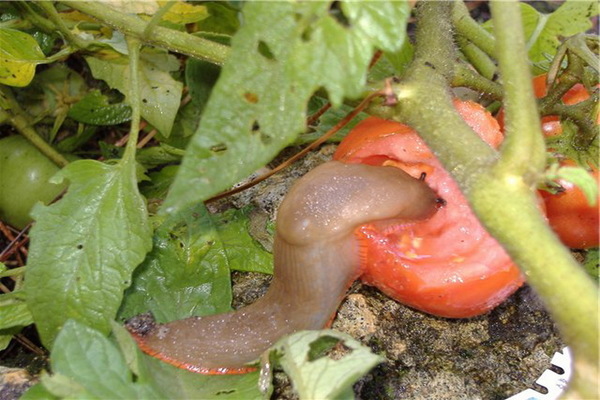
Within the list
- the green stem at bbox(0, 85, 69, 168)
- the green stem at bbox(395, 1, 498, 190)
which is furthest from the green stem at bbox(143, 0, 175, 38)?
the green stem at bbox(0, 85, 69, 168)

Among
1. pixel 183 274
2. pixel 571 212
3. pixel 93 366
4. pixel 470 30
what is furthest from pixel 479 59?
pixel 93 366

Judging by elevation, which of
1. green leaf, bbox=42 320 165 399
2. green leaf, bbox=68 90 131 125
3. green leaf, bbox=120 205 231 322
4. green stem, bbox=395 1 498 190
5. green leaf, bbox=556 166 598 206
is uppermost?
green leaf, bbox=556 166 598 206

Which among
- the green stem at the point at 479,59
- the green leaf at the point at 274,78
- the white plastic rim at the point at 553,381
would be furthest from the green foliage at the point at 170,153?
the white plastic rim at the point at 553,381

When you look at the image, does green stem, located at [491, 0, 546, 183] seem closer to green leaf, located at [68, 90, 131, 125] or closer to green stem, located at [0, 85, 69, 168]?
green leaf, located at [68, 90, 131, 125]

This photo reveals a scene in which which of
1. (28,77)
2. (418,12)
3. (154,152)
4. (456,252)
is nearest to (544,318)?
(456,252)

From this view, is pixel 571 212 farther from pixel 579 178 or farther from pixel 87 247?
pixel 87 247

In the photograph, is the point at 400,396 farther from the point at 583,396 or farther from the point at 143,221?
the point at 143,221
